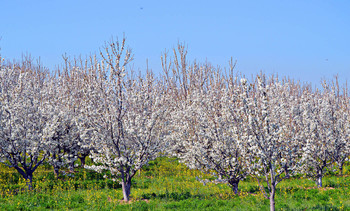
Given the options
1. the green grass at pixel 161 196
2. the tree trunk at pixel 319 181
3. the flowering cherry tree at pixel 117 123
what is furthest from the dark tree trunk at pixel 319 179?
the flowering cherry tree at pixel 117 123

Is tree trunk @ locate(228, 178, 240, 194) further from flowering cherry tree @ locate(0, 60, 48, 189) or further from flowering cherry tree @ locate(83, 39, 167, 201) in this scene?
flowering cherry tree @ locate(0, 60, 48, 189)

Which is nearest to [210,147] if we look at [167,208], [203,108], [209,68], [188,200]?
[203,108]

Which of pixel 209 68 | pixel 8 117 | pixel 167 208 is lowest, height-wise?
pixel 167 208

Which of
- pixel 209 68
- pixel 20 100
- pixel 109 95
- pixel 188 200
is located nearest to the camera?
pixel 188 200

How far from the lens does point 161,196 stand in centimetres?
1350

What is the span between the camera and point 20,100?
57.3 ft

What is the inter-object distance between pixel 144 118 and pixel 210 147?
4.37 m

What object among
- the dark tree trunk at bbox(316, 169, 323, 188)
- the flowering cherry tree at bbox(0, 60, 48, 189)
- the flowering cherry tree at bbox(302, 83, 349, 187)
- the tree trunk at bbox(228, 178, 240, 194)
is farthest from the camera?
the flowering cherry tree at bbox(302, 83, 349, 187)

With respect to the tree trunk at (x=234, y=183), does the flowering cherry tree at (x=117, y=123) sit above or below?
above

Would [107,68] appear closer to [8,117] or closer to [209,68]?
[8,117]

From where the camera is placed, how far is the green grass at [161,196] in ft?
37.9

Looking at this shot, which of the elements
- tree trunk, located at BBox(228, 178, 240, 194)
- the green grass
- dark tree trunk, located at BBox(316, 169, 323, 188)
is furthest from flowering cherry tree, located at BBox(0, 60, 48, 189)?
dark tree trunk, located at BBox(316, 169, 323, 188)

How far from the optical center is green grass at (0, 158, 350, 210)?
37.9ft

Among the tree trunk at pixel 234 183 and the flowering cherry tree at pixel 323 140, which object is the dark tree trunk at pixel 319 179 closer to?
the flowering cherry tree at pixel 323 140
